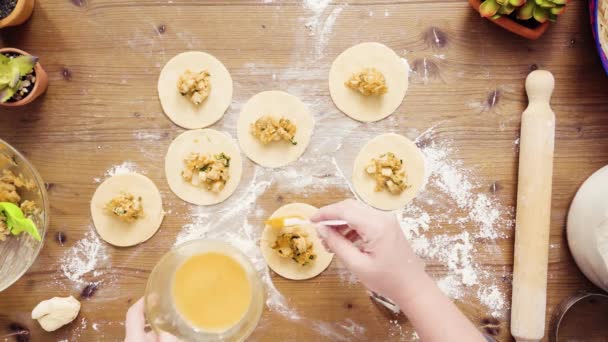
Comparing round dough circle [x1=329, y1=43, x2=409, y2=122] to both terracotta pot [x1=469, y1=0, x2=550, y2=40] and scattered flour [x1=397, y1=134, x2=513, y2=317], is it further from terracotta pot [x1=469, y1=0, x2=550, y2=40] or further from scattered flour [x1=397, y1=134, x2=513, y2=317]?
terracotta pot [x1=469, y1=0, x2=550, y2=40]

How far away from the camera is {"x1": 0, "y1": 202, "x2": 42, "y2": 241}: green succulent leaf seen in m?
1.31

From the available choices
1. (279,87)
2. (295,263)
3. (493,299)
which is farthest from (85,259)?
(493,299)

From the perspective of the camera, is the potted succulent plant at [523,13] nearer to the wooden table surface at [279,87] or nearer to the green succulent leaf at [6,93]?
the wooden table surface at [279,87]

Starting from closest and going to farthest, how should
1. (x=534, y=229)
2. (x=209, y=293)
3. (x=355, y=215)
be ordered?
(x=355, y=215)
(x=209, y=293)
(x=534, y=229)

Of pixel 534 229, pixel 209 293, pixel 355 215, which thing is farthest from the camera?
pixel 534 229

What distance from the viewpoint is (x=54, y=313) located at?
1.46 m

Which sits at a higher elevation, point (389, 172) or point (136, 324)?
point (389, 172)

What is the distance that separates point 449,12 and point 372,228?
73 centimetres

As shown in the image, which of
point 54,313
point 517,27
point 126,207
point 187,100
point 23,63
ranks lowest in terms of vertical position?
point 54,313

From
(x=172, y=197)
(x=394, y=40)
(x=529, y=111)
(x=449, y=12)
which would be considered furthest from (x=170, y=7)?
(x=529, y=111)

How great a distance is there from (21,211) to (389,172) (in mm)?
968

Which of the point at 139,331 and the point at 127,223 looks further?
the point at 127,223

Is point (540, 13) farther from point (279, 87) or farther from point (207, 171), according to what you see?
point (207, 171)

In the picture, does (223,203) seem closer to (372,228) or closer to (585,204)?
(372,228)
